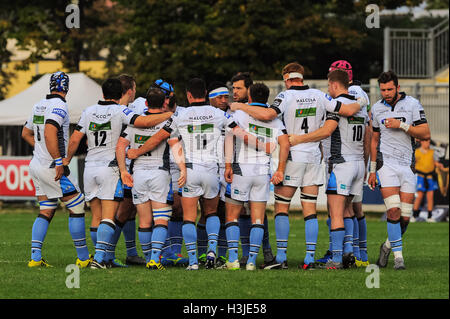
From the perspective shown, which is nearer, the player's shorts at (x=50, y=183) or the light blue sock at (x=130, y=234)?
the player's shorts at (x=50, y=183)

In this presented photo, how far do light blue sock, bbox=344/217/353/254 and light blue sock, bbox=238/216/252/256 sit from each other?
1.28 meters

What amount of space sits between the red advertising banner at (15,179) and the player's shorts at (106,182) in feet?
45.5

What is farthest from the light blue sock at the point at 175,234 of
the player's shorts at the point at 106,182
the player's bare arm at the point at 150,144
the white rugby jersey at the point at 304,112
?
the white rugby jersey at the point at 304,112

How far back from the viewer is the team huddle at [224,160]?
11.8 m

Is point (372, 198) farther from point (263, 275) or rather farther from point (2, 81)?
point (2, 81)

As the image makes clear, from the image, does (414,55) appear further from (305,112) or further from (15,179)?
(305,112)

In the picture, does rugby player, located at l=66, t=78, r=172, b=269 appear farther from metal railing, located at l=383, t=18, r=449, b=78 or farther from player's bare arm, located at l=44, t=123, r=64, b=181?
metal railing, located at l=383, t=18, r=449, b=78

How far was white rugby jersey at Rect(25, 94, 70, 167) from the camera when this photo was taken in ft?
39.3

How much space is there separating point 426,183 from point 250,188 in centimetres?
1274

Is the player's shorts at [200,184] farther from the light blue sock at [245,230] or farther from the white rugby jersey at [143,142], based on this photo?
the light blue sock at [245,230]

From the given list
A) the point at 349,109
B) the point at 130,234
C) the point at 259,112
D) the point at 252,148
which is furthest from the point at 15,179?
the point at 349,109

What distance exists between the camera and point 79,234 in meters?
12.1
